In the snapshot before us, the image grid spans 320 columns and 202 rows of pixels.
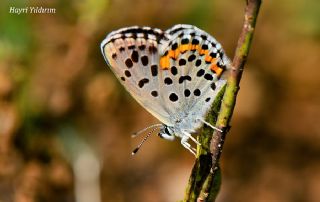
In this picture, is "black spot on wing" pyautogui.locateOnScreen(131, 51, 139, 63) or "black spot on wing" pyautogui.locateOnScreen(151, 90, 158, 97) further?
"black spot on wing" pyautogui.locateOnScreen(151, 90, 158, 97)

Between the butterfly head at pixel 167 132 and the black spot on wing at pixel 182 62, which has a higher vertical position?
the black spot on wing at pixel 182 62

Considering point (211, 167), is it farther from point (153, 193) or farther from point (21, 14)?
point (153, 193)

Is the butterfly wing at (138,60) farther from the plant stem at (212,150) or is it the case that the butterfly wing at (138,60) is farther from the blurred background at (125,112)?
the blurred background at (125,112)

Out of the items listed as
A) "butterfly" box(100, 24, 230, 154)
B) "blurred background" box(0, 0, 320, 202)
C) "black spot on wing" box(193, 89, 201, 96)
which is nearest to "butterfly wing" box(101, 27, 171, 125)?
"butterfly" box(100, 24, 230, 154)

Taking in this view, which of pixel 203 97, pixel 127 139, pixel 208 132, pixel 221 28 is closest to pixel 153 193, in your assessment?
pixel 127 139

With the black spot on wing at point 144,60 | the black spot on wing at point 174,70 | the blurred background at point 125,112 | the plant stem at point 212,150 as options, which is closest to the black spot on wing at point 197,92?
the black spot on wing at point 174,70

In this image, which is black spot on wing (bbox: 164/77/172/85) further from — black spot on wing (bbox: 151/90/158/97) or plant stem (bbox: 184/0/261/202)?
plant stem (bbox: 184/0/261/202)
